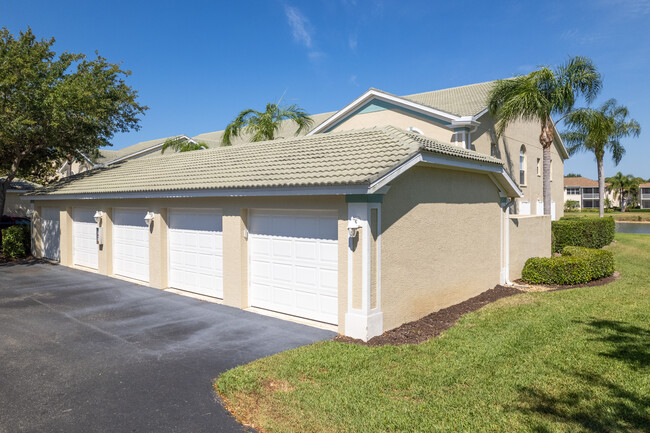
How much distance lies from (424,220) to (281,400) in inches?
216

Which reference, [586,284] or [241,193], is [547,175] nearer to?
[586,284]

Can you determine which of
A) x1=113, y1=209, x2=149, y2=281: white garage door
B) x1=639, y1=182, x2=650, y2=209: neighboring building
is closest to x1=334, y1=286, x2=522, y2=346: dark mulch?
x1=113, y1=209, x2=149, y2=281: white garage door

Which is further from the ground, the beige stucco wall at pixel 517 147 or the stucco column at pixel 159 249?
the beige stucco wall at pixel 517 147

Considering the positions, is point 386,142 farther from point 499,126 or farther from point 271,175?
point 499,126

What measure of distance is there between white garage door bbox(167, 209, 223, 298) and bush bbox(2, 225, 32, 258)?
38.8ft

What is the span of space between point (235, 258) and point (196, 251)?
2.07 m

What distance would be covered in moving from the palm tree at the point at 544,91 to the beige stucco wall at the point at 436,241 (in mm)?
7316

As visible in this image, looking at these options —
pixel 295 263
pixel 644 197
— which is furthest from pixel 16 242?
pixel 644 197

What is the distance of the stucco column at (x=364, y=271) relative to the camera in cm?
796

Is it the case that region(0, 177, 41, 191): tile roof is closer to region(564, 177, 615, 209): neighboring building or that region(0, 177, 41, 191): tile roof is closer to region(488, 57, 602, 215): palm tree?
region(488, 57, 602, 215): palm tree

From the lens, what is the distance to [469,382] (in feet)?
20.1

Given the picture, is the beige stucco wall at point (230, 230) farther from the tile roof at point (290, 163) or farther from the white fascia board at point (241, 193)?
the tile roof at point (290, 163)

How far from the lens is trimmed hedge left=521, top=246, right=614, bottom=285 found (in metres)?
13.6

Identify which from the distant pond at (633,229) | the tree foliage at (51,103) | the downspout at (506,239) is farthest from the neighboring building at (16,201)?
the distant pond at (633,229)
